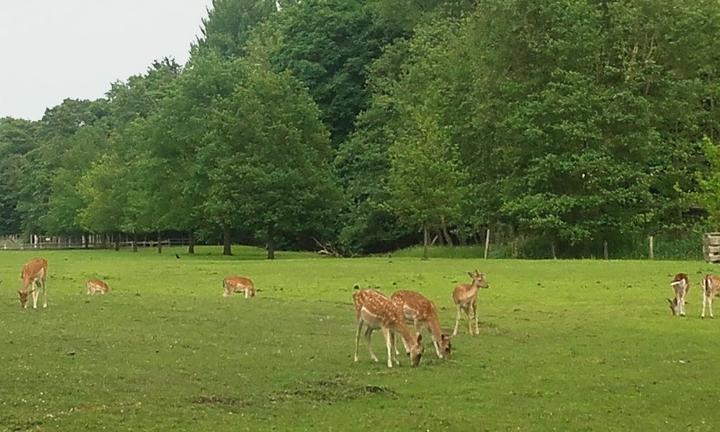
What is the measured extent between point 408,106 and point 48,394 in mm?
46867

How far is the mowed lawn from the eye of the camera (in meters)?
10.8

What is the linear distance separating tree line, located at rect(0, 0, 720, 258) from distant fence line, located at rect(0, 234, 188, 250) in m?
15.8

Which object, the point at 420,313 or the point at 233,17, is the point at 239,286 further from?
the point at 233,17

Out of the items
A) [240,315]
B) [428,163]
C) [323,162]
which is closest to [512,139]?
[428,163]

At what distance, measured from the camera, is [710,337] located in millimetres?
17625

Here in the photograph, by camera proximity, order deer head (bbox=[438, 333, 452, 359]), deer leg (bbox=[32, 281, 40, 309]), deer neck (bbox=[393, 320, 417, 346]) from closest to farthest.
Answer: deer neck (bbox=[393, 320, 417, 346]), deer head (bbox=[438, 333, 452, 359]), deer leg (bbox=[32, 281, 40, 309])

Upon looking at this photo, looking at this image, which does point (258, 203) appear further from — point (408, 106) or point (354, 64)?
point (354, 64)

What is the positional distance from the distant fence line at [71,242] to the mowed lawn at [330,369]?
72375mm

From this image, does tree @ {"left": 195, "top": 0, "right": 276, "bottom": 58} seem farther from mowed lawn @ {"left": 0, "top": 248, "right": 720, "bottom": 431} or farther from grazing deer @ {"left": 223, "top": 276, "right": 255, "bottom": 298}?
mowed lawn @ {"left": 0, "top": 248, "right": 720, "bottom": 431}

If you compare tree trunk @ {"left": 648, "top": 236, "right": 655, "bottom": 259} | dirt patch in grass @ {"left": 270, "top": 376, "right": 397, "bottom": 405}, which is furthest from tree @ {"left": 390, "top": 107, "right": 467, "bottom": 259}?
dirt patch in grass @ {"left": 270, "top": 376, "right": 397, "bottom": 405}

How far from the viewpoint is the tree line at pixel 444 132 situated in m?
46.2

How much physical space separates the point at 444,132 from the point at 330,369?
3883cm

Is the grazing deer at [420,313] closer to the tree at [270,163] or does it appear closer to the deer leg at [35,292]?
the deer leg at [35,292]

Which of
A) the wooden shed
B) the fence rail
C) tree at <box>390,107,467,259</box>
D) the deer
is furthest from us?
the fence rail
